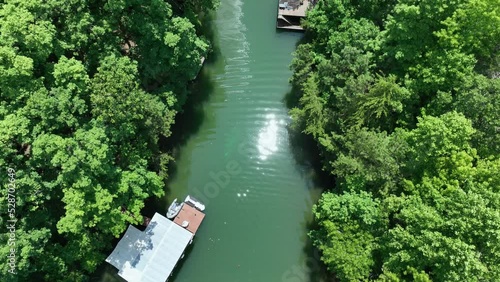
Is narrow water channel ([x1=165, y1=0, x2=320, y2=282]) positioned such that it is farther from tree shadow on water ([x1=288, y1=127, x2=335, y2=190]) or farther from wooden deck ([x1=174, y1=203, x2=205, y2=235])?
wooden deck ([x1=174, y1=203, x2=205, y2=235])

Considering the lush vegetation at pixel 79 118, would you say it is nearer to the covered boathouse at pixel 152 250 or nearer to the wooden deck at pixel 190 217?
the covered boathouse at pixel 152 250

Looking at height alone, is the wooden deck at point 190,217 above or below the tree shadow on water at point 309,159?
below

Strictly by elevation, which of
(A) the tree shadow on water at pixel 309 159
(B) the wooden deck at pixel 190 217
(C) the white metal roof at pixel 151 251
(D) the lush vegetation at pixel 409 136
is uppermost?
(D) the lush vegetation at pixel 409 136

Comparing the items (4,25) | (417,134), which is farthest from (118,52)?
(417,134)

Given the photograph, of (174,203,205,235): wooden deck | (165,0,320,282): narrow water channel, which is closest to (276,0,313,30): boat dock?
(165,0,320,282): narrow water channel

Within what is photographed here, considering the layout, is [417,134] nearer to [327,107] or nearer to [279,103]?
[327,107]

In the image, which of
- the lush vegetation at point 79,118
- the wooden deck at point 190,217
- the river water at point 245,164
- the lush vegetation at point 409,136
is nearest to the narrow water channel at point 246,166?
the river water at point 245,164
